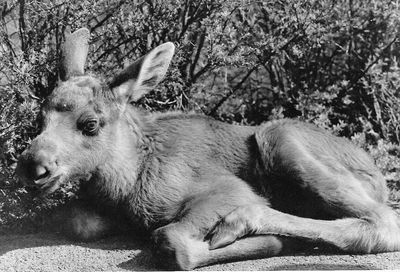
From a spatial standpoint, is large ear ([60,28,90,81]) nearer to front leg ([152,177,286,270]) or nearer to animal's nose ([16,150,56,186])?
animal's nose ([16,150,56,186])

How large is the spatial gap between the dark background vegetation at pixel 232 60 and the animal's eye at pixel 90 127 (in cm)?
108

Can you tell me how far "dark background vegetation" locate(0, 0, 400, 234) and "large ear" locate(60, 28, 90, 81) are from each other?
47cm

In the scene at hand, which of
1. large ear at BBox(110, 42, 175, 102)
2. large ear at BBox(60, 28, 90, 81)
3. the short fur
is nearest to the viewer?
the short fur

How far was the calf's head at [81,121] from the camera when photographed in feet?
20.8

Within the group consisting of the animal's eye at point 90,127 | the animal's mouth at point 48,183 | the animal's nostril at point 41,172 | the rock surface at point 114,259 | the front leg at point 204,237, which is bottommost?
the rock surface at point 114,259

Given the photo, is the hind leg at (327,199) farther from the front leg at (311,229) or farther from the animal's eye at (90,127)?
the animal's eye at (90,127)

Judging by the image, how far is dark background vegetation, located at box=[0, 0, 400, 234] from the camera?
7.75 metres

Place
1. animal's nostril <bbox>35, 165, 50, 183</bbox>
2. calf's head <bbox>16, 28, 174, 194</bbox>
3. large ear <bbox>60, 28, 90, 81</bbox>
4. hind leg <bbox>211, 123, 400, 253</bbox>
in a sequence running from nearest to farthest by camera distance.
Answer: animal's nostril <bbox>35, 165, 50, 183</bbox> → calf's head <bbox>16, 28, 174, 194</bbox> → hind leg <bbox>211, 123, 400, 253</bbox> → large ear <bbox>60, 28, 90, 81</bbox>

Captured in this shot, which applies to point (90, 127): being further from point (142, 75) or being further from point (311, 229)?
point (311, 229)

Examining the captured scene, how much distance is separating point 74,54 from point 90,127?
93 cm

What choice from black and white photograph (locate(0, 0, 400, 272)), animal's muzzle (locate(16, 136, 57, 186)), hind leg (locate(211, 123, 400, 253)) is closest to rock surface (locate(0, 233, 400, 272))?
black and white photograph (locate(0, 0, 400, 272))

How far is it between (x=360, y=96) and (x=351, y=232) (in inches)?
135

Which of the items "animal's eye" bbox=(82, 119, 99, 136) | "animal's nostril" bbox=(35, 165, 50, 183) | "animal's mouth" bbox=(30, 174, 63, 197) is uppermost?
"animal's eye" bbox=(82, 119, 99, 136)

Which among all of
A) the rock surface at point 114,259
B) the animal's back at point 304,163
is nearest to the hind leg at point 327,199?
the animal's back at point 304,163
